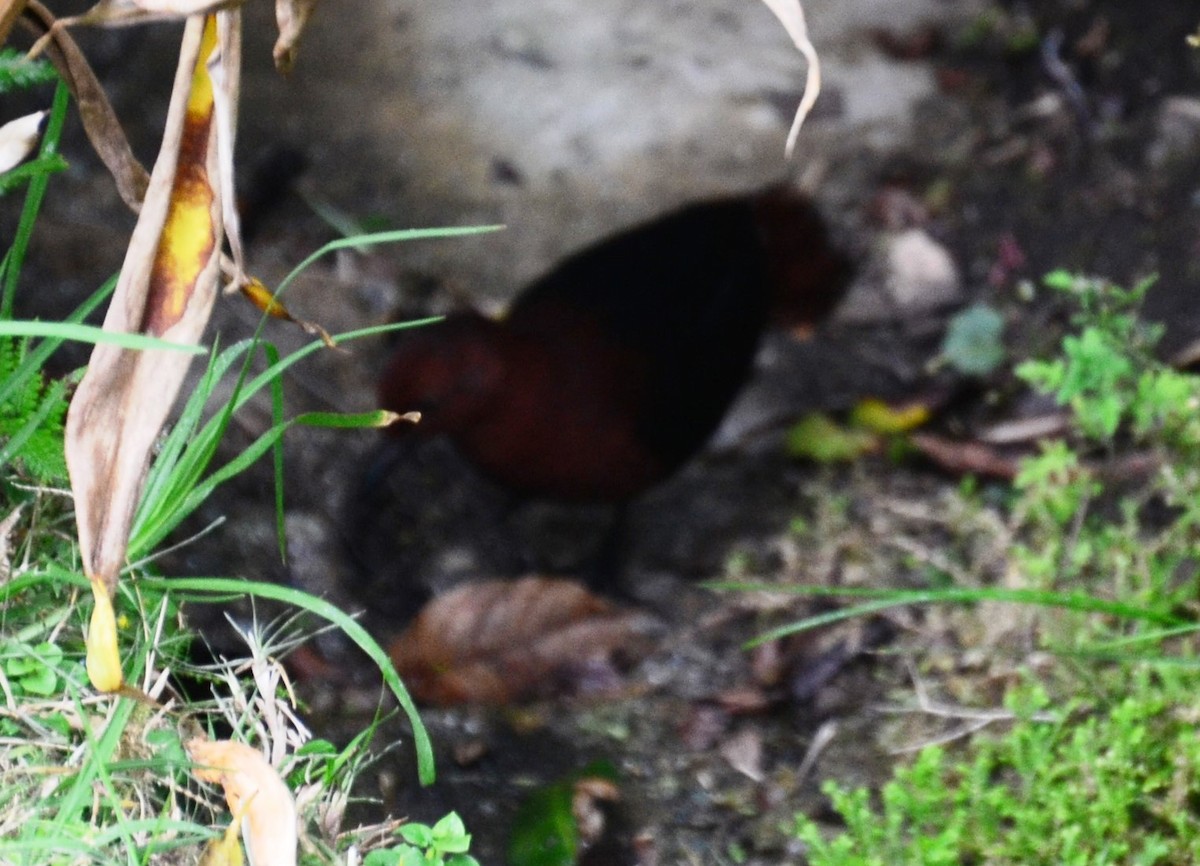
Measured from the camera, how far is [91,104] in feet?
4.83

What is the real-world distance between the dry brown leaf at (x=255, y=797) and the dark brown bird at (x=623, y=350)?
1854mm

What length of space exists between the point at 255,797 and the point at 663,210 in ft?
9.81

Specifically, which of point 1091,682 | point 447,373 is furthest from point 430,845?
point 447,373

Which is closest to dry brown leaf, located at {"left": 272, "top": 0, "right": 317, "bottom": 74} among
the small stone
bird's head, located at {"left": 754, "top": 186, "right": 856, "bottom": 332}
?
bird's head, located at {"left": 754, "top": 186, "right": 856, "bottom": 332}

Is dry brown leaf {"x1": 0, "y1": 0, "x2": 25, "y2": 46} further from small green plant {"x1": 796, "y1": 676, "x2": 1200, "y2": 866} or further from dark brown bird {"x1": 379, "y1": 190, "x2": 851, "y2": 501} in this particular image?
dark brown bird {"x1": 379, "y1": 190, "x2": 851, "y2": 501}

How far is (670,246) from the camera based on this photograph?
363 centimetres

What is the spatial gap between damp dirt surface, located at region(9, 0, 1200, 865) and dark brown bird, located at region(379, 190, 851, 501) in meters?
0.13

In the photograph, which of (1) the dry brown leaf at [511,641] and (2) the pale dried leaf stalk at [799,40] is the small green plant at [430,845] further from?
(1) the dry brown leaf at [511,641]

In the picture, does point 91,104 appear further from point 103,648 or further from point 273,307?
point 103,648

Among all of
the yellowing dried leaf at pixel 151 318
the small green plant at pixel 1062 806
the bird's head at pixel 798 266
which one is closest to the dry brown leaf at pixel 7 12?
the yellowing dried leaf at pixel 151 318

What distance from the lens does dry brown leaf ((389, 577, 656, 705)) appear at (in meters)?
2.33

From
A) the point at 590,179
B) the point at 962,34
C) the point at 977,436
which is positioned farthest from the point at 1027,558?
the point at 962,34

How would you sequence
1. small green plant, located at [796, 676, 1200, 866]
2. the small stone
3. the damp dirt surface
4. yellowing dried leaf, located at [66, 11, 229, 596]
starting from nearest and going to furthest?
1. yellowing dried leaf, located at [66, 11, 229, 596]
2. small green plant, located at [796, 676, 1200, 866]
3. the damp dirt surface
4. the small stone

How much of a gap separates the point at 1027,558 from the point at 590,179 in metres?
2.20
